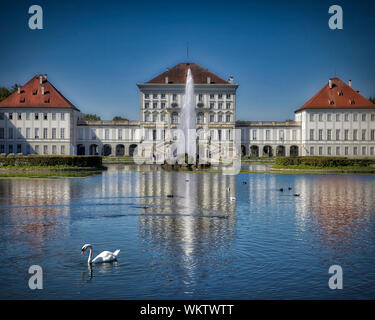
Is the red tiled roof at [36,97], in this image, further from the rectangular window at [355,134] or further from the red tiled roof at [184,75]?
the rectangular window at [355,134]

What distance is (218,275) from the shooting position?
332 inches

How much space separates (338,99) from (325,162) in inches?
2052

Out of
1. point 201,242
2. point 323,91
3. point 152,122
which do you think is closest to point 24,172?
point 201,242

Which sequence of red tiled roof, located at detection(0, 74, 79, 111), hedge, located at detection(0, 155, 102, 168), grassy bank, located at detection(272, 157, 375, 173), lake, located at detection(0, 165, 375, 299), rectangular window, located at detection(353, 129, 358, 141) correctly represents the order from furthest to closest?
rectangular window, located at detection(353, 129, 358, 141) < red tiled roof, located at detection(0, 74, 79, 111) < grassy bank, located at detection(272, 157, 375, 173) < hedge, located at detection(0, 155, 102, 168) < lake, located at detection(0, 165, 375, 299)

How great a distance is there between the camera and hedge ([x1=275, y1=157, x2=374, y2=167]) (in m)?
44.5

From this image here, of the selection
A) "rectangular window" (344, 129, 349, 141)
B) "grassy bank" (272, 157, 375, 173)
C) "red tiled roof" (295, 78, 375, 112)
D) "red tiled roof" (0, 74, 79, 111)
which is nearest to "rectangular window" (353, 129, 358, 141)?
"rectangular window" (344, 129, 349, 141)

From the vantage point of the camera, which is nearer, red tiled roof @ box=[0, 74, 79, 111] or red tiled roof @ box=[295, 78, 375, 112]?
red tiled roof @ box=[0, 74, 79, 111]

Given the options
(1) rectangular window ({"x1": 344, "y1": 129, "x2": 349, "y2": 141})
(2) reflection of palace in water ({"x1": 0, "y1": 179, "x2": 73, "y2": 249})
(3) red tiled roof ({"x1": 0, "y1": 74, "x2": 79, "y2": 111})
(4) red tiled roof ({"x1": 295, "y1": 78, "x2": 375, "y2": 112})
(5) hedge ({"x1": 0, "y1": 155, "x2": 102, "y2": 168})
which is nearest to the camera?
(2) reflection of palace in water ({"x1": 0, "y1": 179, "x2": 73, "y2": 249})

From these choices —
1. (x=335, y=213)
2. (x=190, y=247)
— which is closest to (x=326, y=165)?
(x=335, y=213)

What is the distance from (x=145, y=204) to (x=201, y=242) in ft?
25.3

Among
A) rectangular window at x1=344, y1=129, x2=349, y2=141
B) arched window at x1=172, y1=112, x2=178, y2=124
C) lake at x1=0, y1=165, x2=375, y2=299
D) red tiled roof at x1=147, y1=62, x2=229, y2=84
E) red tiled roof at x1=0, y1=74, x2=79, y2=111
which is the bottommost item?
lake at x1=0, y1=165, x2=375, y2=299

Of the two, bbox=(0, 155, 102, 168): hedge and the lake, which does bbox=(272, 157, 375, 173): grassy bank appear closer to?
bbox=(0, 155, 102, 168): hedge

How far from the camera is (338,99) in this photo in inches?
3625

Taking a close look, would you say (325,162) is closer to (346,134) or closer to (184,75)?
(346,134)
